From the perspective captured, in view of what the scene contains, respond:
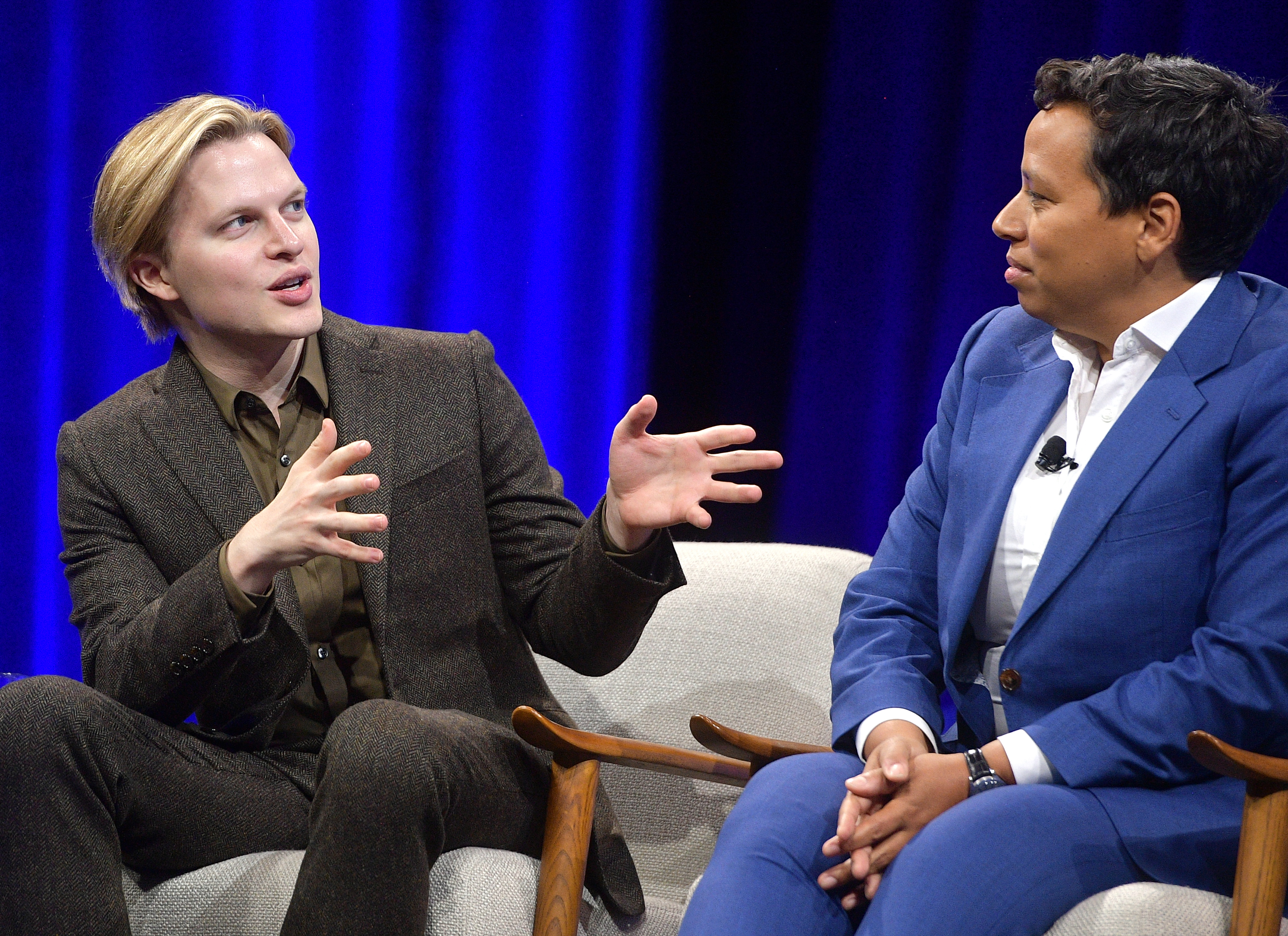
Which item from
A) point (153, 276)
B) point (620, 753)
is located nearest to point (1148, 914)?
point (620, 753)

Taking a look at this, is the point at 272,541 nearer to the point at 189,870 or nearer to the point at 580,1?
the point at 189,870

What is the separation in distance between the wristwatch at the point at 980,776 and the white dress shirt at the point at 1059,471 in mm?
79

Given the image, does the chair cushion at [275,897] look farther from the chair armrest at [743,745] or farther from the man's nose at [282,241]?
the man's nose at [282,241]

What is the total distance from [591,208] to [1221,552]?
2.10m

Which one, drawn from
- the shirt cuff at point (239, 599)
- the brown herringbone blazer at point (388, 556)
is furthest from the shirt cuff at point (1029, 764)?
the shirt cuff at point (239, 599)

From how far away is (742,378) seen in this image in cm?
329

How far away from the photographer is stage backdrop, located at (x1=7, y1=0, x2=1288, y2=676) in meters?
3.18

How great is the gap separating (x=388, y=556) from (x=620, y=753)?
0.46 m

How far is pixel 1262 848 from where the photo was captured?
57.6 inches

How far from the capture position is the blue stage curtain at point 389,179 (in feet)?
11.0

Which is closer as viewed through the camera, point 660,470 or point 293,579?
point 660,470

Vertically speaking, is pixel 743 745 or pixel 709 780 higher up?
pixel 743 745

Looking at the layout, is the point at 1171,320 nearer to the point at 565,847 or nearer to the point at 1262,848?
the point at 1262,848

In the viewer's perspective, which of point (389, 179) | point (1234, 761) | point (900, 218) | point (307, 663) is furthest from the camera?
point (389, 179)
